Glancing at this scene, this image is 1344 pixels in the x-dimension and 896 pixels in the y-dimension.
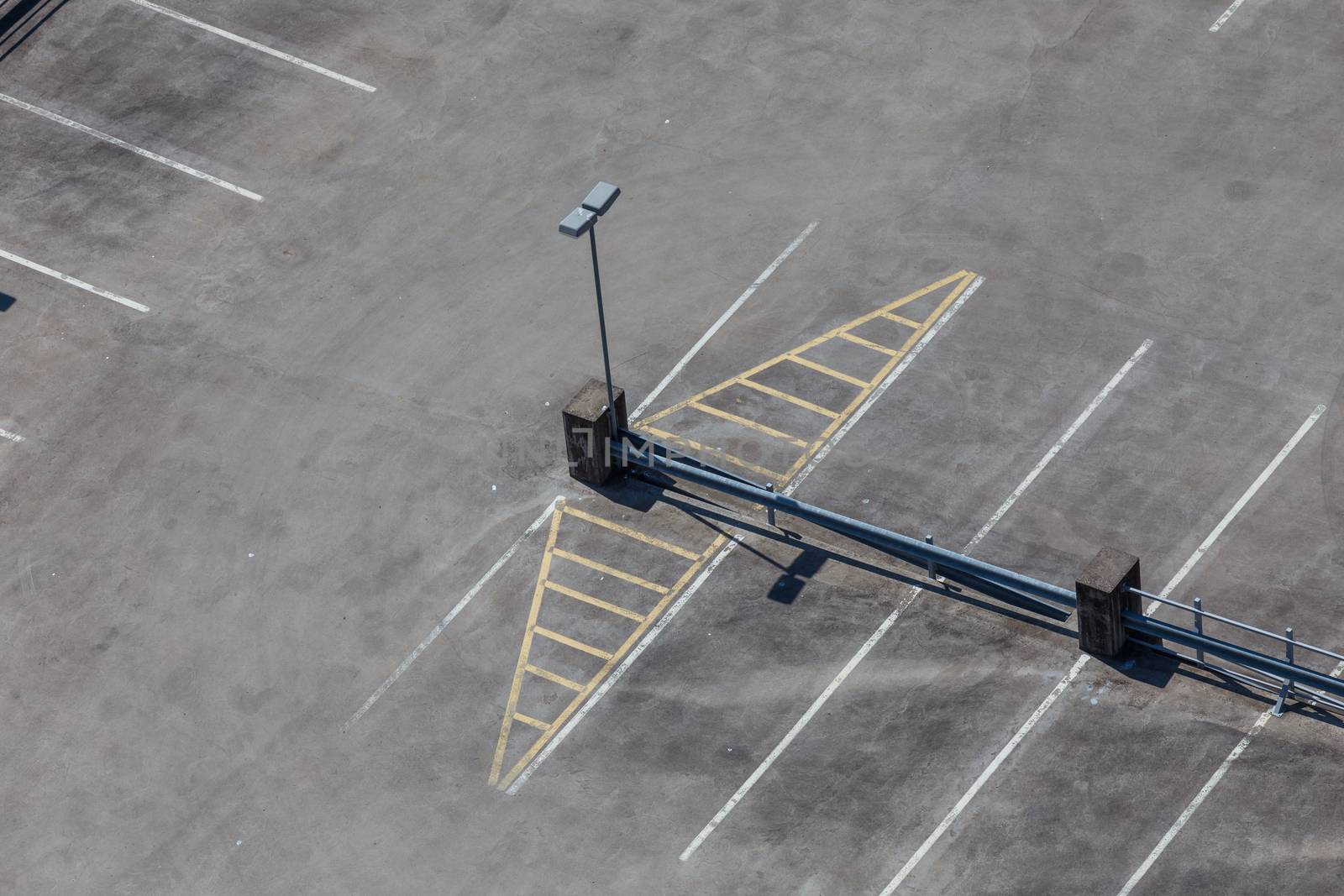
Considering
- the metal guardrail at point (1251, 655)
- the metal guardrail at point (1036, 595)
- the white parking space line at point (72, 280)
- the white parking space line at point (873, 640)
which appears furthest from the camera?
the white parking space line at point (72, 280)

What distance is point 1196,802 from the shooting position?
2978cm

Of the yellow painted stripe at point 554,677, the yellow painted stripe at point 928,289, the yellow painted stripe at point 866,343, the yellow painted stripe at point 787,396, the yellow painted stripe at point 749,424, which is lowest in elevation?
the yellow painted stripe at point 554,677

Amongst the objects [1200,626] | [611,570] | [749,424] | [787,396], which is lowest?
[611,570]

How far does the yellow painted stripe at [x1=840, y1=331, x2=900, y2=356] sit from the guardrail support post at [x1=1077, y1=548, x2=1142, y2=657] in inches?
227

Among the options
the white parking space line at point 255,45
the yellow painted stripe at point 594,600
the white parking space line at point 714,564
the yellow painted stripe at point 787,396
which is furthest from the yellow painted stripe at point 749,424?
the white parking space line at point 255,45

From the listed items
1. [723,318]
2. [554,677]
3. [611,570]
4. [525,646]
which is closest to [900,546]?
[611,570]

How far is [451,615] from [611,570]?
92.6 inches

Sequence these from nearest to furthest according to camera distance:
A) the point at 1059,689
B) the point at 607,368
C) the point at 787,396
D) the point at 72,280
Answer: the point at 1059,689, the point at 607,368, the point at 787,396, the point at 72,280

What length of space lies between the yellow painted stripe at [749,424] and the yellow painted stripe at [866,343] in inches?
82.8

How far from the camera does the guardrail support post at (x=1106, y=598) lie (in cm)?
3084

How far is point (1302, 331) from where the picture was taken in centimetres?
3522

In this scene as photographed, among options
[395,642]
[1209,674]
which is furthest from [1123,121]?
[395,642]

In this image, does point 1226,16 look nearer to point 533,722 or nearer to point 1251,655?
point 1251,655

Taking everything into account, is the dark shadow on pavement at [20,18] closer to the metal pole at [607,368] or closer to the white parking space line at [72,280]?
the white parking space line at [72,280]
